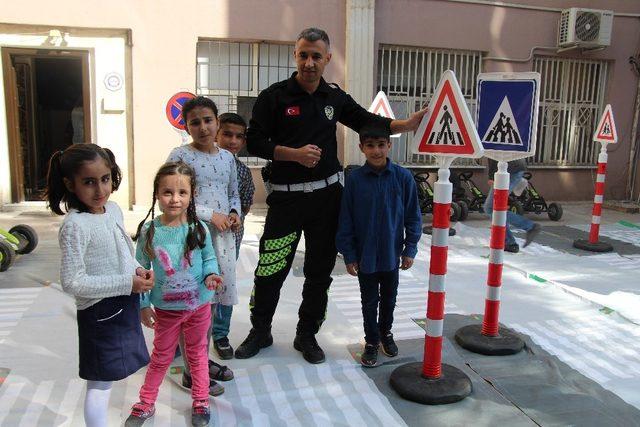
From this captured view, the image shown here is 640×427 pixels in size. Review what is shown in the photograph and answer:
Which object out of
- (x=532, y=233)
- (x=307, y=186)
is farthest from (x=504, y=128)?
(x=532, y=233)

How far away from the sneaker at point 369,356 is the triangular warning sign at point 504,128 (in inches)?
62.4

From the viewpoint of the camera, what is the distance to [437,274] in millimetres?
3088

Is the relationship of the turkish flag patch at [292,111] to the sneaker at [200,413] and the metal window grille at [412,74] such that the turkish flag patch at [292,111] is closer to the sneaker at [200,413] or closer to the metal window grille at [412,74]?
the sneaker at [200,413]

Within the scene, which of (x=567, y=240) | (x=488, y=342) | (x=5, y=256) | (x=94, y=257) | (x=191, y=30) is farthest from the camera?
(x=191, y=30)

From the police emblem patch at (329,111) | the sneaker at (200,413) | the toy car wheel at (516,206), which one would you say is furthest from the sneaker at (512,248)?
the sneaker at (200,413)

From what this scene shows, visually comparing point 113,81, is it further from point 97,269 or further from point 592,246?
point 592,246

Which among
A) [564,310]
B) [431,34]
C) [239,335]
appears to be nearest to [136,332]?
[239,335]

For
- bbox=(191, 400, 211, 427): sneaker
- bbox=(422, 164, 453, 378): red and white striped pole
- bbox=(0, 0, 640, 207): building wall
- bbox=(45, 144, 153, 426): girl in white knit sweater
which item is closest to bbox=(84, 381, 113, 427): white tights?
bbox=(45, 144, 153, 426): girl in white knit sweater

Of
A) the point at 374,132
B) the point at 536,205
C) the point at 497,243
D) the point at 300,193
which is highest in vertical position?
the point at 374,132

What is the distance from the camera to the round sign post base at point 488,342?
3.62m

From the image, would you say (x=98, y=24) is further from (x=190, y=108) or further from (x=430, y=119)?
(x=430, y=119)

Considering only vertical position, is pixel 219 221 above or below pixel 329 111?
below

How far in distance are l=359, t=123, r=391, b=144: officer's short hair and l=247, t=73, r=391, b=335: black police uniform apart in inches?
3.2

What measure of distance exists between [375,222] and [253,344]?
3.68 ft
